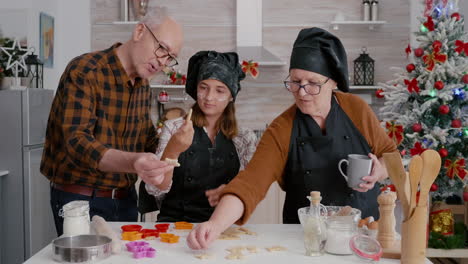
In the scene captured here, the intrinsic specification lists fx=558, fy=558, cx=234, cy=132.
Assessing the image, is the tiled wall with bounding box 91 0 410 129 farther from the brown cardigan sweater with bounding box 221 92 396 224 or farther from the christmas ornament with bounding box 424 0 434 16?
the brown cardigan sweater with bounding box 221 92 396 224

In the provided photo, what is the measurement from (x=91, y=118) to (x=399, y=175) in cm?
116

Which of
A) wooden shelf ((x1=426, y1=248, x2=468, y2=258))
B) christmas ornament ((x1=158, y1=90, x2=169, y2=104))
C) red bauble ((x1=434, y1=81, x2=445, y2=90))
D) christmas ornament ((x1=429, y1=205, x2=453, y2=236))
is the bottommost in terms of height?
wooden shelf ((x1=426, y1=248, x2=468, y2=258))

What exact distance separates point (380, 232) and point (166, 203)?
1036 mm

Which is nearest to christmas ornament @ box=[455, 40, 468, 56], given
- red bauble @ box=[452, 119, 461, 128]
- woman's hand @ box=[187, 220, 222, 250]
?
red bauble @ box=[452, 119, 461, 128]

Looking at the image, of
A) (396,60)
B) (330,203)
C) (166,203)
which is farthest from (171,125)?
(396,60)

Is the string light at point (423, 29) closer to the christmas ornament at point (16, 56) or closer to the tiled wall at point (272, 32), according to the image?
the tiled wall at point (272, 32)

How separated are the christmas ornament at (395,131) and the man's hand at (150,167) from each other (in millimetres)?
2712

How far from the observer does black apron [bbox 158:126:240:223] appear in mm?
2404

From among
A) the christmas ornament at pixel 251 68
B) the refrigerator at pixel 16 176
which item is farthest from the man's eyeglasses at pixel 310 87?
the christmas ornament at pixel 251 68

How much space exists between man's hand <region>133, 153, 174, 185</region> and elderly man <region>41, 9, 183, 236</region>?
10.2 inches

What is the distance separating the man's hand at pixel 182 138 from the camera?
1.95m

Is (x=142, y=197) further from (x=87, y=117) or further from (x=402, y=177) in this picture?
(x=402, y=177)

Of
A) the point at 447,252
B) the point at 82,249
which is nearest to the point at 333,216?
the point at 82,249

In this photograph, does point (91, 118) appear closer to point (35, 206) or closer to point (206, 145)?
point (206, 145)
